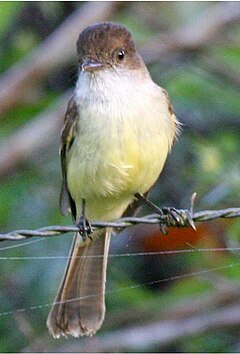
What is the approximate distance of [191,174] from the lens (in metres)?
8.51

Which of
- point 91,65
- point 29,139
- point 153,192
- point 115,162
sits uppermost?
point 91,65

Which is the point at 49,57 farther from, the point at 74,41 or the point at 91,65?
the point at 91,65

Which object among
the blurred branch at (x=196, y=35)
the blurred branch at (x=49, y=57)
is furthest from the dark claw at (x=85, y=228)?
the blurred branch at (x=196, y=35)

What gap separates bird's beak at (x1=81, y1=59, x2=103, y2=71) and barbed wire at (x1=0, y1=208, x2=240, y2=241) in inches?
32.4

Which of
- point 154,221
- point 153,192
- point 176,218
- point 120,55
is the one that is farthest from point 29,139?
point 154,221

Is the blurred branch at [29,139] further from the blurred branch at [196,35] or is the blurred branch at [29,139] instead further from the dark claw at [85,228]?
the dark claw at [85,228]

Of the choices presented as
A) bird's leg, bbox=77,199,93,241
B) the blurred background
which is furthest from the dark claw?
the blurred background

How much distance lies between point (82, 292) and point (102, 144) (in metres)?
0.82

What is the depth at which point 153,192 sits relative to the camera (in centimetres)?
854

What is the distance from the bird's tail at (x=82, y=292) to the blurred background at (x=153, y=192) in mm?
399

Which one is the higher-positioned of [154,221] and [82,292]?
[154,221]

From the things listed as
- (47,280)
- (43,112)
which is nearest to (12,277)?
(47,280)

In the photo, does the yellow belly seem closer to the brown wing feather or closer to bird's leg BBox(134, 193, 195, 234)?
the brown wing feather

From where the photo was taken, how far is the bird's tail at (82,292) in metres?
6.57
